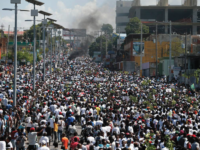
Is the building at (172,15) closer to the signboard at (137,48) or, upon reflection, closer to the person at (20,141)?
the signboard at (137,48)

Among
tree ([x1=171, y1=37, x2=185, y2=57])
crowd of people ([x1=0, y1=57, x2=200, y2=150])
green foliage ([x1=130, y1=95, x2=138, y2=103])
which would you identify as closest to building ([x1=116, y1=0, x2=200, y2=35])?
tree ([x1=171, y1=37, x2=185, y2=57])

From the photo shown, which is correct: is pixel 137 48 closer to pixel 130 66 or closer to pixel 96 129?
pixel 130 66

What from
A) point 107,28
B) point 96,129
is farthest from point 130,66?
point 107,28

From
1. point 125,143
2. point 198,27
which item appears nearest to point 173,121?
point 125,143

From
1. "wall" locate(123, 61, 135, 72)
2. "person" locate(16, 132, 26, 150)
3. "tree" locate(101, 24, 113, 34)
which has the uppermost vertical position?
"tree" locate(101, 24, 113, 34)

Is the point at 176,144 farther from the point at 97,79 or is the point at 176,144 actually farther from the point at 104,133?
the point at 97,79

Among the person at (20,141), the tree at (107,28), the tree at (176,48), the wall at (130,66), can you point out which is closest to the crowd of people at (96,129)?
the person at (20,141)

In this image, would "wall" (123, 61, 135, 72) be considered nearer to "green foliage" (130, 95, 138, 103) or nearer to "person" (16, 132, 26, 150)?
"green foliage" (130, 95, 138, 103)

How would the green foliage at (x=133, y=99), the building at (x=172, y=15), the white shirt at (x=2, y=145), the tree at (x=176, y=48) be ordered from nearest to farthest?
the white shirt at (x=2, y=145) → the green foliage at (x=133, y=99) → the tree at (x=176, y=48) → the building at (x=172, y=15)

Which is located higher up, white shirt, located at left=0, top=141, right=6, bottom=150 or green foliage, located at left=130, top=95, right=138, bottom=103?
green foliage, located at left=130, top=95, right=138, bottom=103

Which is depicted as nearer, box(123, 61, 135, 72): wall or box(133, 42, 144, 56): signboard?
box(133, 42, 144, 56): signboard

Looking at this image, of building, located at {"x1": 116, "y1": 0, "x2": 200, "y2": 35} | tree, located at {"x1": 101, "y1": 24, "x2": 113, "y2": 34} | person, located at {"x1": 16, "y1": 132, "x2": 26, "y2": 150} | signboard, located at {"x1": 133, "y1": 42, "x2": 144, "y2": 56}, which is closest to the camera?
person, located at {"x1": 16, "y1": 132, "x2": 26, "y2": 150}

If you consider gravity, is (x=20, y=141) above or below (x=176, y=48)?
below

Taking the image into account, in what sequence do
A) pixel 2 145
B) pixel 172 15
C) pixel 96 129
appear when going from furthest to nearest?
pixel 172 15
pixel 96 129
pixel 2 145
